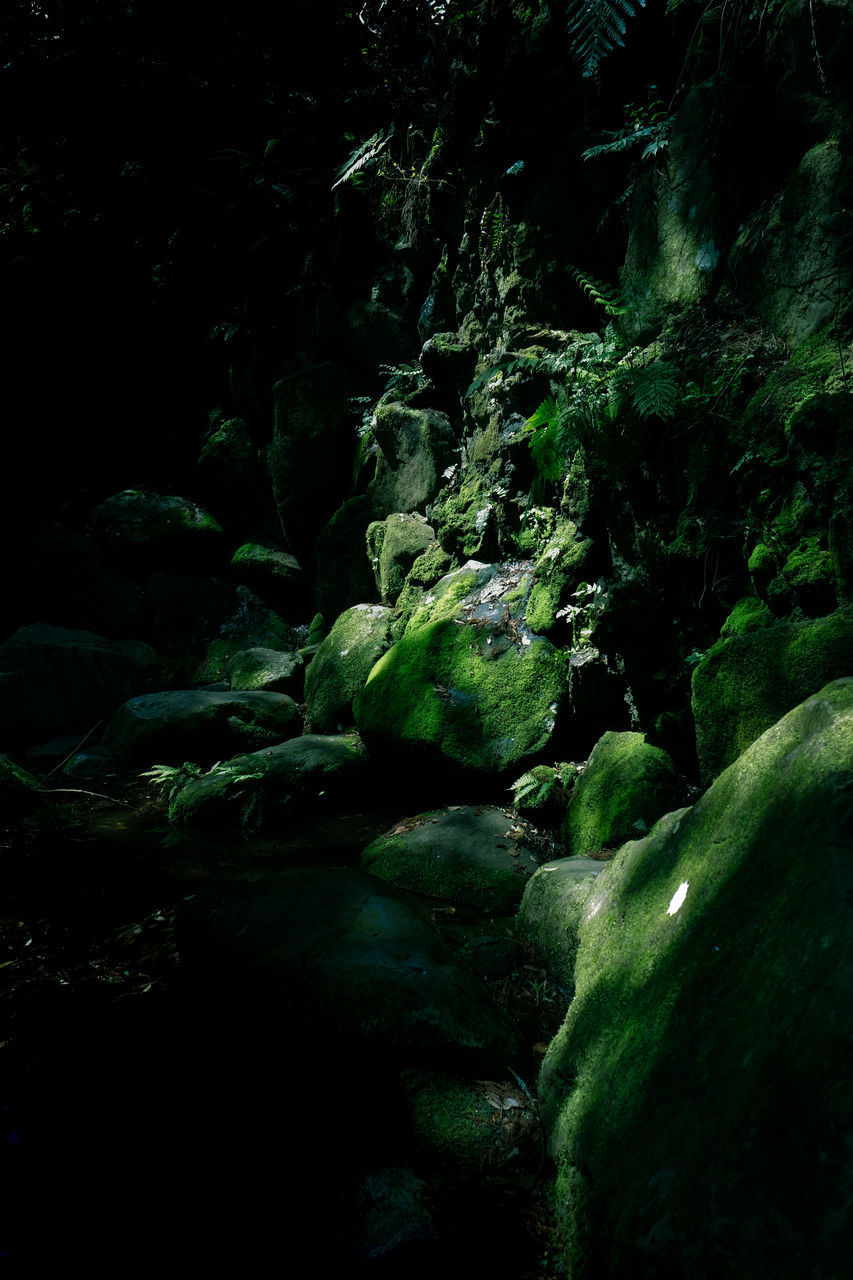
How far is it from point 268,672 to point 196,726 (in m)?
2.02

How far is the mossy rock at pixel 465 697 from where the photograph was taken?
206 inches

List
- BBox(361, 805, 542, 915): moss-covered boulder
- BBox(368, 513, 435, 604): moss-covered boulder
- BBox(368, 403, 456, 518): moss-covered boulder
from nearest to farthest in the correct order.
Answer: BBox(361, 805, 542, 915): moss-covered boulder
BBox(368, 513, 435, 604): moss-covered boulder
BBox(368, 403, 456, 518): moss-covered boulder

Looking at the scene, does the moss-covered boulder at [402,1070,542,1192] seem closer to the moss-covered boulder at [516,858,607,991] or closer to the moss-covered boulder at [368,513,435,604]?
the moss-covered boulder at [516,858,607,991]

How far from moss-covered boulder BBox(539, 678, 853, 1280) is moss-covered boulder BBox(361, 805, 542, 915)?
1.87 metres

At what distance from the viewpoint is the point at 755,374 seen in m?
3.93

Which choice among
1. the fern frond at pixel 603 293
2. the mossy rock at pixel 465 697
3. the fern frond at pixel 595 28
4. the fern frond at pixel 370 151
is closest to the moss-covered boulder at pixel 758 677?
the mossy rock at pixel 465 697

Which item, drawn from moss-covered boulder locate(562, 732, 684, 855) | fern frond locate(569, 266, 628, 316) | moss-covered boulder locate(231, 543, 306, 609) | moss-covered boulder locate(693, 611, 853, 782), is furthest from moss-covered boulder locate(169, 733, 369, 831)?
moss-covered boulder locate(231, 543, 306, 609)

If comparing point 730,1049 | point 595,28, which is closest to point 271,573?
point 595,28

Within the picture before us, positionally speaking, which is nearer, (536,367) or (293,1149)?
(293,1149)

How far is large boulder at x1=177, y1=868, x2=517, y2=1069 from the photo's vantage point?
2.40 meters

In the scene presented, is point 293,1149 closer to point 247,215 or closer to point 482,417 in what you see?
point 482,417

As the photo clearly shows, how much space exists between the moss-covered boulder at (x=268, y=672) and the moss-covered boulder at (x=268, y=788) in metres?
2.92

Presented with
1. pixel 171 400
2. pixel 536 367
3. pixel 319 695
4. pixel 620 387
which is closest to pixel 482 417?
pixel 536 367

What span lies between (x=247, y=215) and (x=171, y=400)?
3899 millimetres
